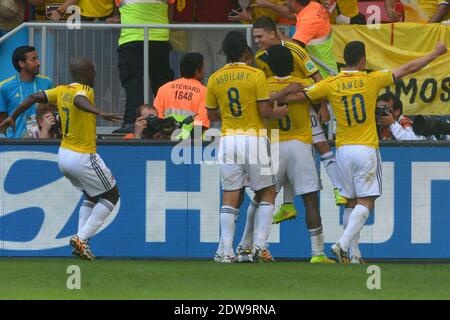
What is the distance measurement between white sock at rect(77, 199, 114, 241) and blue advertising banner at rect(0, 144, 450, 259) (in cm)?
104

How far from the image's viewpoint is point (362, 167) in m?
14.5

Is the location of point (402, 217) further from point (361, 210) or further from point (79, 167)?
point (79, 167)

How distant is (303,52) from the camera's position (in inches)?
590

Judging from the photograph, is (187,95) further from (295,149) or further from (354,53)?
(354,53)

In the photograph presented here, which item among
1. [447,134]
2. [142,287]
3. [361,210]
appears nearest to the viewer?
[142,287]

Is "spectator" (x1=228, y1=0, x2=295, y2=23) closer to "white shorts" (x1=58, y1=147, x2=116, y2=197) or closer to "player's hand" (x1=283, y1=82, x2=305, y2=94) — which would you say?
"player's hand" (x1=283, y1=82, x2=305, y2=94)

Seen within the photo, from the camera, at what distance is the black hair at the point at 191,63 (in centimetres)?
1606

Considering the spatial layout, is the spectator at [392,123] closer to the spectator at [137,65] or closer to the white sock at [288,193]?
the white sock at [288,193]

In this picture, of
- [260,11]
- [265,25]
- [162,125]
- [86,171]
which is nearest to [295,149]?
[265,25]

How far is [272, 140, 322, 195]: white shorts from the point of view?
1494 cm

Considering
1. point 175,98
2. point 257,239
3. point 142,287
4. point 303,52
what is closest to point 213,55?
point 175,98

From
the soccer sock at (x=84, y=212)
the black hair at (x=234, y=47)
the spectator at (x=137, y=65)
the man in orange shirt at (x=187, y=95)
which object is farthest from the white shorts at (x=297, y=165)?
the spectator at (x=137, y=65)

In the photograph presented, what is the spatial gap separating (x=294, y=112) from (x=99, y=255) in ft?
9.82

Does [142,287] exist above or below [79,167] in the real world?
below
